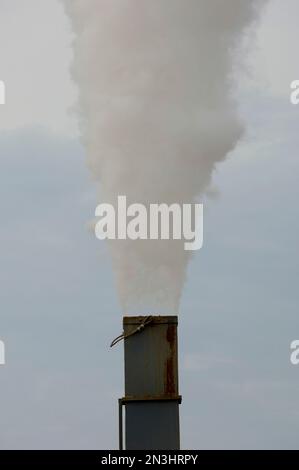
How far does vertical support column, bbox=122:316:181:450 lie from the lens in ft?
224

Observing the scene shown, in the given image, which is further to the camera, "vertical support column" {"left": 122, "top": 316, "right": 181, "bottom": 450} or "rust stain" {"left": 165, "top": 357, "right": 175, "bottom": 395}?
"rust stain" {"left": 165, "top": 357, "right": 175, "bottom": 395}

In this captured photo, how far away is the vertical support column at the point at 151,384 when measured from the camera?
68375mm

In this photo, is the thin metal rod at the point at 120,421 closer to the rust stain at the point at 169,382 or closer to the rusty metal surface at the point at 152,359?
the rusty metal surface at the point at 152,359

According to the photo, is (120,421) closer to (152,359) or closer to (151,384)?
(151,384)

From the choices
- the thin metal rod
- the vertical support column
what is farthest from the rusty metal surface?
the thin metal rod

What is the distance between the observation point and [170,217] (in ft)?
230

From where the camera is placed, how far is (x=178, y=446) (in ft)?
225

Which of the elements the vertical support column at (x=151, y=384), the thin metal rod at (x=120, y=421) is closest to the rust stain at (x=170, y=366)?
the vertical support column at (x=151, y=384)

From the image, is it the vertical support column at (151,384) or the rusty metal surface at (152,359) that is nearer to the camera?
the vertical support column at (151,384)

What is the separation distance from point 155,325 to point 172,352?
46cm

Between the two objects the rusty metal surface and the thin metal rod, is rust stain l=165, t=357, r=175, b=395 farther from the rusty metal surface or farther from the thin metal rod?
the thin metal rod

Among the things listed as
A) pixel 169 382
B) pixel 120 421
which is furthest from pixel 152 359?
pixel 120 421
